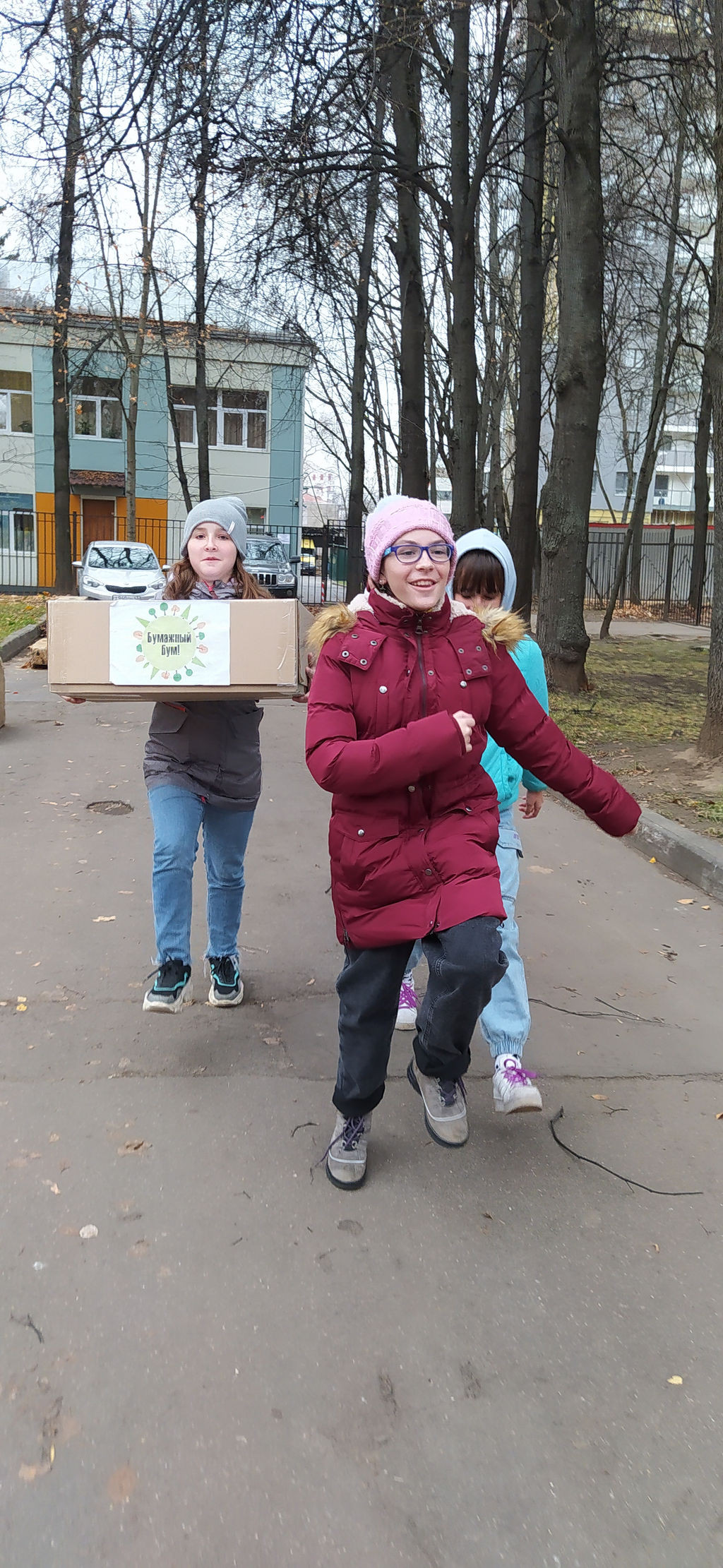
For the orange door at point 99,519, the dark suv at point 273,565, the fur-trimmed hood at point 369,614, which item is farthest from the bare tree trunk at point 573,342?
the orange door at point 99,519

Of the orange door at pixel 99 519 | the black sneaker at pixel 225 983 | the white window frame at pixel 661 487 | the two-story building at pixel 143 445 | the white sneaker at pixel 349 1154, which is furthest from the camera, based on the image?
the white window frame at pixel 661 487

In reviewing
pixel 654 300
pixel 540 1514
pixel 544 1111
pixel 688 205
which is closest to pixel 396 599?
pixel 544 1111

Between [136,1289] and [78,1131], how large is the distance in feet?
2.64

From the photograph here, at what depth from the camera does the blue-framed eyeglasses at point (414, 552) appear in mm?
3037

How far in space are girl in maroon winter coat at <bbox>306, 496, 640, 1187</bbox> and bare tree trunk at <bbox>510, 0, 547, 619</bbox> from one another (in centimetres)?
1373

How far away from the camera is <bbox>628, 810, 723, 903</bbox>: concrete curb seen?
6449mm

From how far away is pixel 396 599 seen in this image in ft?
10.1

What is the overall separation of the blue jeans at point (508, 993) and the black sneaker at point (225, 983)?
1.04 metres

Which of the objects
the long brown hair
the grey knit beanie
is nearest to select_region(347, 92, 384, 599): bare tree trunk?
the grey knit beanie

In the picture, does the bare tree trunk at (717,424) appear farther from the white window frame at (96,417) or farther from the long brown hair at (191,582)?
the white window frame at (96,417)

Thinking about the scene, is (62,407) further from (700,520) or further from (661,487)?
(661,487)

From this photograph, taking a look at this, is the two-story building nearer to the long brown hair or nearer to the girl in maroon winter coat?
the long brown hair

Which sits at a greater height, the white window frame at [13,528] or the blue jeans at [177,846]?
the white window frame at [13,528]

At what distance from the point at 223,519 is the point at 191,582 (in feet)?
0.81
